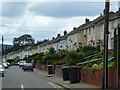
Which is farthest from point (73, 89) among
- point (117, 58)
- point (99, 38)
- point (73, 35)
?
point (73, 35)

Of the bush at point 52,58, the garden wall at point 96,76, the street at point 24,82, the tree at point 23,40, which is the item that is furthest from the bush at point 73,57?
the tree at point 23,40

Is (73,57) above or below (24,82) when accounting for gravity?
above

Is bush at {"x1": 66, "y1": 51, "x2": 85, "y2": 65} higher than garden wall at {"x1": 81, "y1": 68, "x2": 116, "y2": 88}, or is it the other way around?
bush at {"x1": 66, "y1": 51, "x2": 85, "y2": 65}

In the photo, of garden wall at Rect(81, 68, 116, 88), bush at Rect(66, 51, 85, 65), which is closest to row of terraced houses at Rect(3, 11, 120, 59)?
bush at Rect(66, 51, 85, 65)

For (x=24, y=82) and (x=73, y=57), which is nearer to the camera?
(x=24, y=82)

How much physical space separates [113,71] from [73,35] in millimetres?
47131

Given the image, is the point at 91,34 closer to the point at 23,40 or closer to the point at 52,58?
the point at 52,58

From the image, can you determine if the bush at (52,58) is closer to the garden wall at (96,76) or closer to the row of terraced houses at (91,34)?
the row of terraced houses at (91,34)

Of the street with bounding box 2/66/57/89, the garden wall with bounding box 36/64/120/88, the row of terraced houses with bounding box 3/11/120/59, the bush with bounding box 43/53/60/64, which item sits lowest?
the street with bounding box 2/66/57/89

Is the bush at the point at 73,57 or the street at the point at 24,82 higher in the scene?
the bush at the point at 73,57

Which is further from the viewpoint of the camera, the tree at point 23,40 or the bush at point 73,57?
the tree at point 23,40

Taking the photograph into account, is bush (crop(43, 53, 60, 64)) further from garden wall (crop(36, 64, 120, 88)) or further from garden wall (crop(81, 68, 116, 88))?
garden wall (crop(81, 68, 116, 88))

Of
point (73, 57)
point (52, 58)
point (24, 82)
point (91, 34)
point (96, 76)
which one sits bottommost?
point (24, 82)

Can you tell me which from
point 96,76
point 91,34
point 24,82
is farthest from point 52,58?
point 96,76
